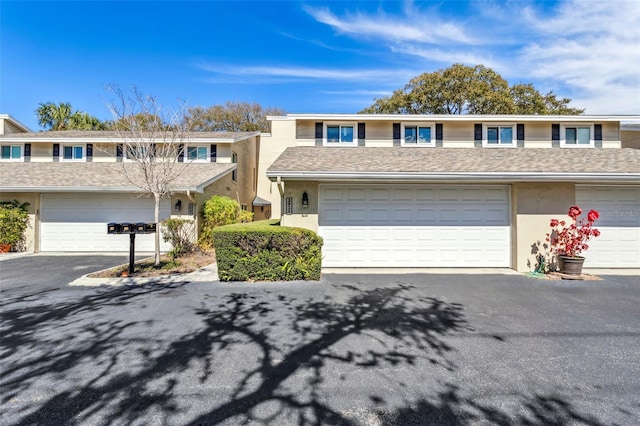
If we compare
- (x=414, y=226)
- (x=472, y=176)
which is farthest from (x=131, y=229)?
(x=472, y=176)

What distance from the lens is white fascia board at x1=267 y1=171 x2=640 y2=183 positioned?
7.52 m

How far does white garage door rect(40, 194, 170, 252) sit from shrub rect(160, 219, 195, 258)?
1.76 meters

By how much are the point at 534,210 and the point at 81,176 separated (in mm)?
17530

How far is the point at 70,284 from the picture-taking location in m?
6.86

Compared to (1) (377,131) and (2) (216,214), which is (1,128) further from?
(1) (377,131)

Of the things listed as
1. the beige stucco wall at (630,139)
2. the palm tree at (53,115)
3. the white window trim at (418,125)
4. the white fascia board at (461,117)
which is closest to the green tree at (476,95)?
the beige stucco wall at (630,139)

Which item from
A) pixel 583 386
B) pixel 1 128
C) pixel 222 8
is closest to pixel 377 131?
pixel 222 8

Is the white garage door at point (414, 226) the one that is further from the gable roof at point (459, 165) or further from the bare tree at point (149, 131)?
the bare tree at point (149, 131)

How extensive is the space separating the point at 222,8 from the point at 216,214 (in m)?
7.94

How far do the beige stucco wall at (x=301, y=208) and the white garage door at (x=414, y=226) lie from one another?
8.2 inches

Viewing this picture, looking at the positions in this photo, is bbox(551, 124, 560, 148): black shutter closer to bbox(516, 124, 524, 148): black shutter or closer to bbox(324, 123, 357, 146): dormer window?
bbox(516, 124, 524, 148): black shutter

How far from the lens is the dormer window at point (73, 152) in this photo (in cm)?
1541

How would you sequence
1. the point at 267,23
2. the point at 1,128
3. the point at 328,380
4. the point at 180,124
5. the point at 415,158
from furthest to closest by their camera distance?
1. the point at 1,128
2. the point at 267,23
3. the point at 180,124
4. the point at 415,158
5. the point at 328,380

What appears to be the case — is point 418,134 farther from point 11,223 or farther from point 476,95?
point 11,223
